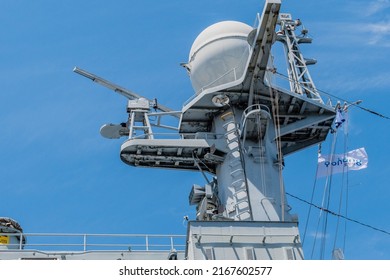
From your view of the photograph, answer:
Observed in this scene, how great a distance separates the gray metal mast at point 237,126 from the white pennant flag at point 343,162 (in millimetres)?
1678

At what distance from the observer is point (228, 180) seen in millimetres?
27703

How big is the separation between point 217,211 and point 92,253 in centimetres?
506

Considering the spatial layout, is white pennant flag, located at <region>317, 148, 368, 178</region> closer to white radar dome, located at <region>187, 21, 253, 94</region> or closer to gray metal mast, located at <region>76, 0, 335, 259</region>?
gray metal mast, located at <region>76, 0, 335, 259</region>

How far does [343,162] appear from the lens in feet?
91.6

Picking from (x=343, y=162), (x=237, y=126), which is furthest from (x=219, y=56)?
(x=343, y=162)

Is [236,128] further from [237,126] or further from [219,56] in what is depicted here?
[219,56]

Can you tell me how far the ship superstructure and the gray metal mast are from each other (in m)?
0.04

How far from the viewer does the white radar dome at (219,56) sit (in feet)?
98.4

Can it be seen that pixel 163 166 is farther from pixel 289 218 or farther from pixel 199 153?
pixel 289 218

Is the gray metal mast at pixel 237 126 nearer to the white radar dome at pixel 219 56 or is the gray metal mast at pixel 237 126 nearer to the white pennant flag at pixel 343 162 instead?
the white radar dome at pixel 219 56

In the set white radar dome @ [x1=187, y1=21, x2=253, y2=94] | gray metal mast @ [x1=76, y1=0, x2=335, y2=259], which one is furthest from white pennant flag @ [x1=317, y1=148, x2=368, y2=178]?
white radar dome @ [x1=187, y1=21, x2=253, y2=94]

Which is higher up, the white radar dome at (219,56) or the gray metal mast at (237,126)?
the white radar dome at (219,56)

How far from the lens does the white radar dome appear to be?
30.0 metres

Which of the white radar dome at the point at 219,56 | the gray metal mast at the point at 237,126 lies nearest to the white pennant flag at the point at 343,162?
the gray metal mast at the point at 237,126
